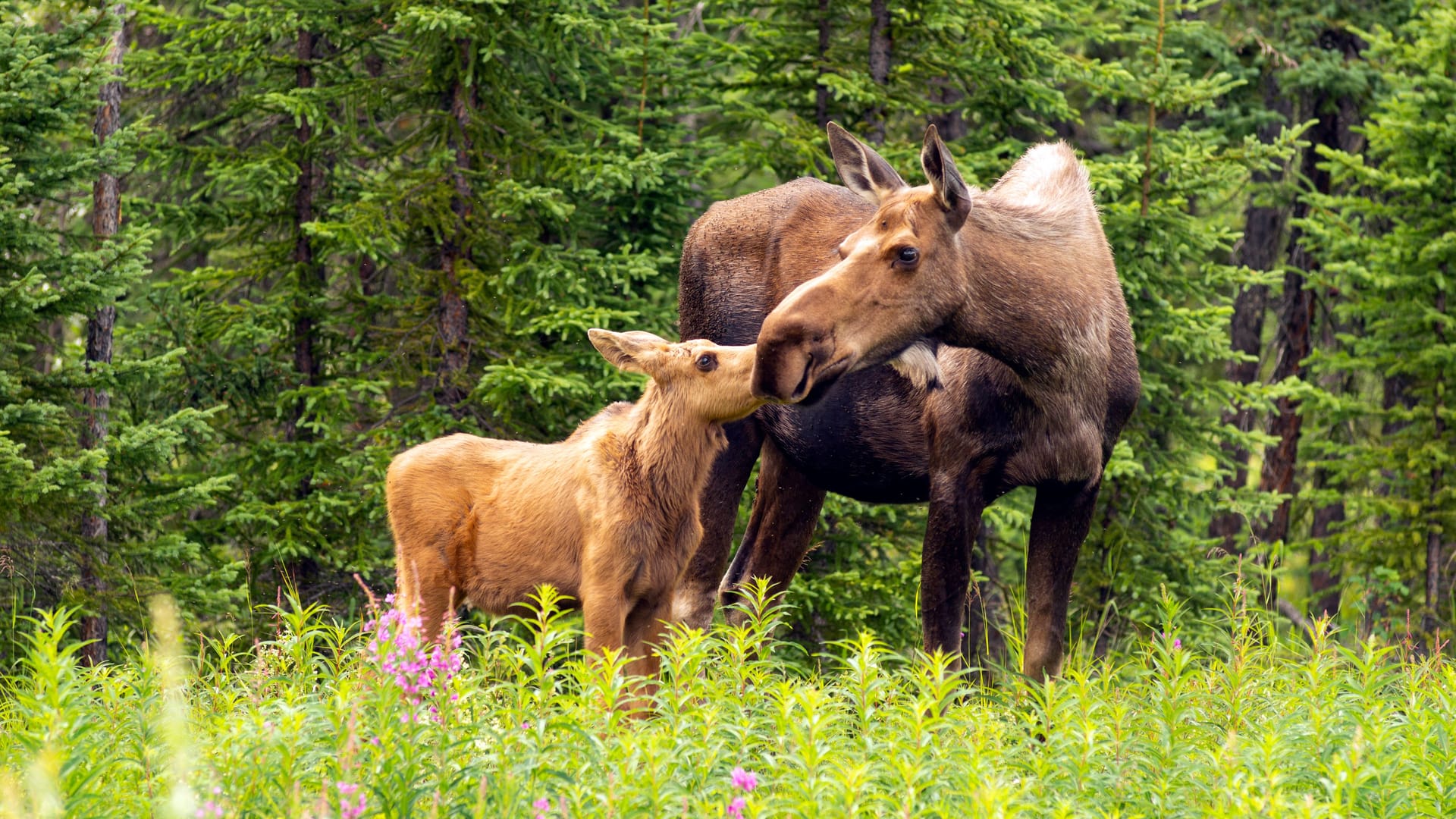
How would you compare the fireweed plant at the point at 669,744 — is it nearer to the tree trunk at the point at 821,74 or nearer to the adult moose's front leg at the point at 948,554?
the adult moose's front leg at the point at 948,554

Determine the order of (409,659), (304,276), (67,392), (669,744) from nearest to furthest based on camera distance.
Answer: (409,659) < (669,744) < (67,392) < (304,276)

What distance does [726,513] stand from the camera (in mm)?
7879

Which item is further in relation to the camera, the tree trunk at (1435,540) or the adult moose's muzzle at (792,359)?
the tree trunk at (1435,540)

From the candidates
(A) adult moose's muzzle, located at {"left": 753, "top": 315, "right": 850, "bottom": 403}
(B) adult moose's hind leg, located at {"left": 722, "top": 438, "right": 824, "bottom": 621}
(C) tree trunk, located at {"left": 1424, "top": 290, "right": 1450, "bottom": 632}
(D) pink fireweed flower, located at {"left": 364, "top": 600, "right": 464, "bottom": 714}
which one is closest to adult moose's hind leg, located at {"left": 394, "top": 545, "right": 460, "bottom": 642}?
(B) adult moose's hind leg, located at {"left": 722, "top": 438, "right": 824, "bottom": 621}

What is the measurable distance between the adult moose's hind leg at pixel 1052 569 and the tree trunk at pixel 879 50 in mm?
6125

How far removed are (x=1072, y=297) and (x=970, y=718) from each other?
2087mm

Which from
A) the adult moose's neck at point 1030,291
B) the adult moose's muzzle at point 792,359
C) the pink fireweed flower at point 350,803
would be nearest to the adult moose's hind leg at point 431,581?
the adult moose's muzzle at point 792,359

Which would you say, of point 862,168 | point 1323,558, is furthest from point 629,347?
point 1323,558

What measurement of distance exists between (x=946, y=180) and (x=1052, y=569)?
1886mm

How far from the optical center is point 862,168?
6.66 m

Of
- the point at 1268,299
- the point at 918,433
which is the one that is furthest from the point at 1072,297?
the point at 1268,299

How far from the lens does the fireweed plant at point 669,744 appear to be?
155 inches

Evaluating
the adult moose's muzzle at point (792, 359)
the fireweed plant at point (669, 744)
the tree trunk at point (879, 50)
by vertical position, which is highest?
the tree trunk at point (879, 50)

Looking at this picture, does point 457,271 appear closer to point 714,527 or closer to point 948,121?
point 714,527
